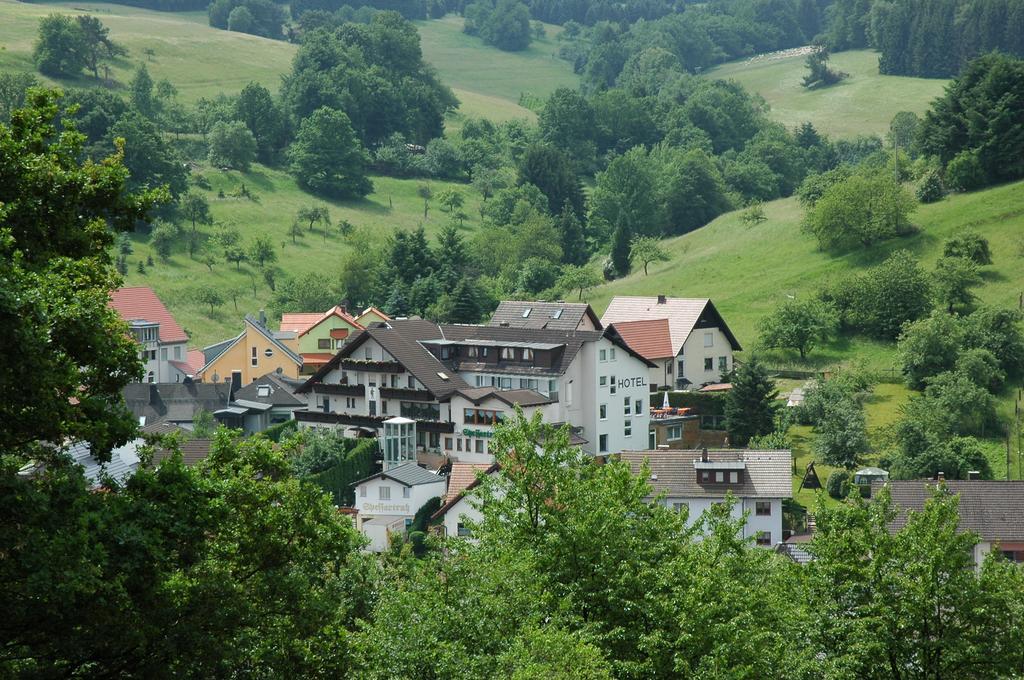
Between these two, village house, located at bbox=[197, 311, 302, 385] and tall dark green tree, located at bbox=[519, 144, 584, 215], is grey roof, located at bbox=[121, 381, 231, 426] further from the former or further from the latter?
tall dark green tree, located at bbox=[519, 144, 584, 215]

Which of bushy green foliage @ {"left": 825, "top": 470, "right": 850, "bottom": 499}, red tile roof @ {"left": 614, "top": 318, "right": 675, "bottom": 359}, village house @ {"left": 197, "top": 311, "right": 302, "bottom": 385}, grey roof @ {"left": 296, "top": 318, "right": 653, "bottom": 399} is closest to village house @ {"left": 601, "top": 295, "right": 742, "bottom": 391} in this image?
red tile roof @ {"left": 614, "top": 318, "right": 675, "bottom": 359}

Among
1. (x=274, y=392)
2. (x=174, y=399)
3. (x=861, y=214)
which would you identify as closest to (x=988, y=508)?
(x=274, y=392)

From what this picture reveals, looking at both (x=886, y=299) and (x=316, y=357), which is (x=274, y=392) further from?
(x=886, y=299)

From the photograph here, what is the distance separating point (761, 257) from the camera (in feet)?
368

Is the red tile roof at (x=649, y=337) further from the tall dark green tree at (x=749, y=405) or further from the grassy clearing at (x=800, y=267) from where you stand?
the tall dark green tree at (x=749, y=405)

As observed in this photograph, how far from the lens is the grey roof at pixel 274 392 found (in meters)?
83.6

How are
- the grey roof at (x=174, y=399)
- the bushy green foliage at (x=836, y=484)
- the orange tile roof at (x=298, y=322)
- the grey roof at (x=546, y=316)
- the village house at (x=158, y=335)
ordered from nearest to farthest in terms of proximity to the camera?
the bushy green foliage at (x=836, y=484), the grey roof at (x=174, y=399), the grey roof at (x=546, y=316), the village house at (x=158, y=335), the orange tile roof at (x=298, y=322)

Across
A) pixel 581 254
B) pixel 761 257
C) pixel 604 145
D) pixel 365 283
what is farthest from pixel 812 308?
pixel 604 145

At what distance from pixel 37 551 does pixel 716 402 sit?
65.0 m

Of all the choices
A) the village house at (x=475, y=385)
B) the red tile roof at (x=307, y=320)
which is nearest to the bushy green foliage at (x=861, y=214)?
the village house at (x=475, y=385)

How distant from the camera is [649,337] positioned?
289ft

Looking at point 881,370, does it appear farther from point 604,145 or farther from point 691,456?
point 604,145

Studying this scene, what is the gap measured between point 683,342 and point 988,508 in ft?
105

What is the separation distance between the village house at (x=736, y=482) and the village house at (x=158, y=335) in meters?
40.3
